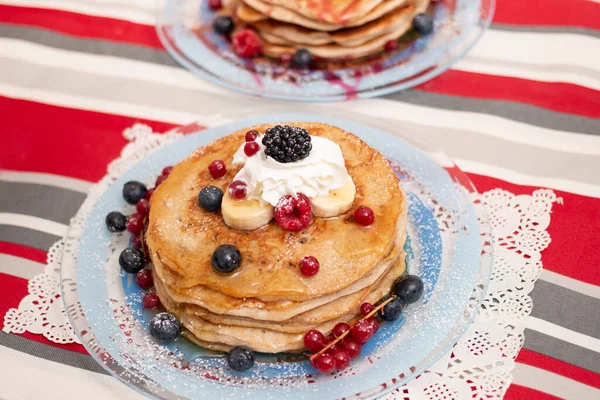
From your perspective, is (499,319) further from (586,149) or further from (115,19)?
(115,19)

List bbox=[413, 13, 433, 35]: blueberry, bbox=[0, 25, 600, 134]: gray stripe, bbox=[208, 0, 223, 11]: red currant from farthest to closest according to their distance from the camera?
bbox=[208, 0, 223, 11]: red currant
bbox=[413, 13, 433, 35]: blueberry
bbox=[0, 25, 600, 134]: gray stripe

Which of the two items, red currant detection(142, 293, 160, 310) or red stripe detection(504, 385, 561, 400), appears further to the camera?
red currant detection(142, 293, 160, 310)

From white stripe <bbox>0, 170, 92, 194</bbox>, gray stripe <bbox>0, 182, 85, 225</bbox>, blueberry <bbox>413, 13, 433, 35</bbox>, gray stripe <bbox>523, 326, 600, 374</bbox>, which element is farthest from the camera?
blueberry <bbox>413, 13, 433, 35</bbox>

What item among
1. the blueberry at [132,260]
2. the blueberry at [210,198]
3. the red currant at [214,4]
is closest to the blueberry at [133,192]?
the blueberry at [132,260]

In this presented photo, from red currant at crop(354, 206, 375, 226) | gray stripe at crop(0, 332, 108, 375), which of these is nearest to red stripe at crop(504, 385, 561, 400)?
red currant at crop(354, 206, 375, 226)

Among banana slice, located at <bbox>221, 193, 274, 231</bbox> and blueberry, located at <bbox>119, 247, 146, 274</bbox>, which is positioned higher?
banana slice, located at <bbox>221, 193, 274, 231</bbox>

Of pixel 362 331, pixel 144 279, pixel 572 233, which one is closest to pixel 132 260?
pixel 144 279

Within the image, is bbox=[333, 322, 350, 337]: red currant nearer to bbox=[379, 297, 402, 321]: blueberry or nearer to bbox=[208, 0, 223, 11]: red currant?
bbox=[379, 297, 402, 321]: blueberry

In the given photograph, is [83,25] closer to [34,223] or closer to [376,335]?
[34,223]
